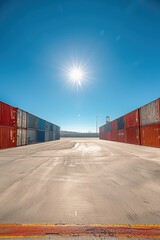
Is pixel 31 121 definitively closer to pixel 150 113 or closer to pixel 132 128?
pixel 132 128

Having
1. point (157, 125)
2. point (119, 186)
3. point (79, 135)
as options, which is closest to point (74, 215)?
point (119, 186)

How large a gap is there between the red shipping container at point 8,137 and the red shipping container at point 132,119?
67.2 ft

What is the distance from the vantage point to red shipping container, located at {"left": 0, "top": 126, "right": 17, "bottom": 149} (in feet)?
64.8

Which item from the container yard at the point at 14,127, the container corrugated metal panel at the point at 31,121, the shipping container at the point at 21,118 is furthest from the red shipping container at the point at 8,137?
the container corrugated metal panel at the point at 31,121

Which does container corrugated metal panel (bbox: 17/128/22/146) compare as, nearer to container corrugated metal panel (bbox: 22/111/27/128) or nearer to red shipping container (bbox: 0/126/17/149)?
red shipping container (bbox: 0/126/17/149)

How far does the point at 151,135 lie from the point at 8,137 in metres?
20.5

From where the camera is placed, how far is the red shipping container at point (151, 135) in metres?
19.5

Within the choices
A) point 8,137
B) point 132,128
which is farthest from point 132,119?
point 8,137

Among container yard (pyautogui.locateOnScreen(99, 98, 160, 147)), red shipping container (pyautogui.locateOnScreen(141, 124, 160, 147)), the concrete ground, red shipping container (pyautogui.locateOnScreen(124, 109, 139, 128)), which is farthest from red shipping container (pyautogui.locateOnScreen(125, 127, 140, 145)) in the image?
the concrete ground

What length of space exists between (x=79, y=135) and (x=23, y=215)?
134 meters

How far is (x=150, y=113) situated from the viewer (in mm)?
21172

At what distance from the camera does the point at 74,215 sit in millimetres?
3260

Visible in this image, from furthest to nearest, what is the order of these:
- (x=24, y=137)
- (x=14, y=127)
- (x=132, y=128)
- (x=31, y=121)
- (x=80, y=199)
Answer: (x=31, y=121), (x=132, y=128), (x=24, y=137), (x=14, y=127), (x=80, y=199)

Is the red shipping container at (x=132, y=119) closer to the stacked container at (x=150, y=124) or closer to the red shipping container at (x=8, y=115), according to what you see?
the stacked container at (x=150, y=124)
